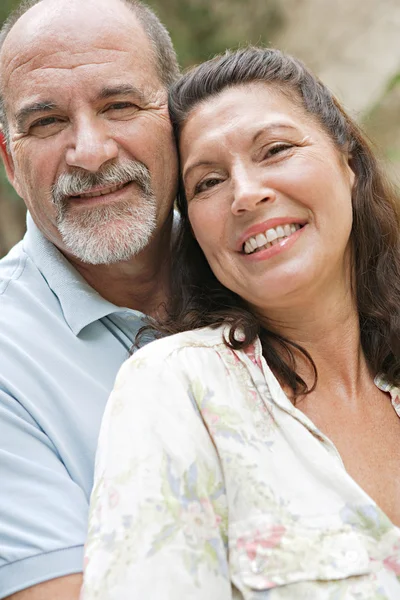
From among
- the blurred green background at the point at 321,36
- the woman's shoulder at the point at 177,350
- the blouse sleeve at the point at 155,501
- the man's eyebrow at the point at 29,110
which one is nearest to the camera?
the blouse sleeve at the point at 155,501

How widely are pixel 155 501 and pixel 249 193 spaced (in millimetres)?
709

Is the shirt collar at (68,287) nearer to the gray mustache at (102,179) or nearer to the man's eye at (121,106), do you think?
the gray mustache at (102,179)

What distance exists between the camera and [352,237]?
6.71ft

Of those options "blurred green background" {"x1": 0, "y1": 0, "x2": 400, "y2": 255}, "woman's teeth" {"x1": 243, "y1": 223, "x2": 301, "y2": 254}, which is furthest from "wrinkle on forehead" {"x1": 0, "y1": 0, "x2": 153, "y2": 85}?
"blurred green background" {"x1": 0, "y1": 0, "x2": 400, "y2": 255}

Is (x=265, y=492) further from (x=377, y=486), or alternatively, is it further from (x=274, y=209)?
(x=274, y=209)

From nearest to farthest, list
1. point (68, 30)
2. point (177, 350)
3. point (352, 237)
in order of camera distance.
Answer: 1. point (177, 350)
2. point (352, 237)
3. point (68, 30)

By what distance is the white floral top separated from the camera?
1.38 meters

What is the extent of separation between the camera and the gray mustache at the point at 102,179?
2201mm

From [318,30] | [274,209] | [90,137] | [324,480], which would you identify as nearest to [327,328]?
[274,209]

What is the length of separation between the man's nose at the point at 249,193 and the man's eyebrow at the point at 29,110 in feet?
2.34

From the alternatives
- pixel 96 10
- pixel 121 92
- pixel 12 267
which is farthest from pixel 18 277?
pixel 96 10

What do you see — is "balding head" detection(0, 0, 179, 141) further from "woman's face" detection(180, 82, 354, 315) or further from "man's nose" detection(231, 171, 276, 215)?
"man's nose" detection(231, 171, 276, 215)

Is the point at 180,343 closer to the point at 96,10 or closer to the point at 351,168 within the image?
the point at 351,168

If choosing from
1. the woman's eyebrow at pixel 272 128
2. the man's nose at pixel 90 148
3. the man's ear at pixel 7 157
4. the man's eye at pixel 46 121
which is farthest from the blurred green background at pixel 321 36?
the woman's eyebrow at pixel 272 128
